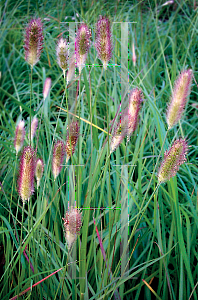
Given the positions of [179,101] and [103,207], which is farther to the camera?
[103,207]

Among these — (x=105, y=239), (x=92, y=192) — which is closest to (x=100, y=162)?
(x=92, y=192)

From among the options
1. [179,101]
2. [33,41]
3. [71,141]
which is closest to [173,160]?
[179,101]

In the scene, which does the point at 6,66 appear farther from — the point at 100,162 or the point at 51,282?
the point at 51,282

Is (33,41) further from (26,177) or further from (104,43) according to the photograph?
(26,177)

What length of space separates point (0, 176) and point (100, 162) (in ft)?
1.51

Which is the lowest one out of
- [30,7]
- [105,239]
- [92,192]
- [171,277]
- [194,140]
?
[171,277]

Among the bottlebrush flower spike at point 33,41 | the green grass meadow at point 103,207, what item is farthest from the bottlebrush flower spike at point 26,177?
the bottlebrush flower spike at point 33,41

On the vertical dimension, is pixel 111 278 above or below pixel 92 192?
below

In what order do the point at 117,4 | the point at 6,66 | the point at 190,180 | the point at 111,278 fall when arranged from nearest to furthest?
the point at 111,278 < the point at 190,180 < the point at 117,4 < the point at 6,66

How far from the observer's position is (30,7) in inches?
52.6

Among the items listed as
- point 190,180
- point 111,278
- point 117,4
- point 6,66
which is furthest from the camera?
point 6,66

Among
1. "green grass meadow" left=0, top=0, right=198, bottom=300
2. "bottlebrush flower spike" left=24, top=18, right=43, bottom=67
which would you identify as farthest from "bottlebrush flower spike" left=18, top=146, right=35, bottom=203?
"bottlebrush flower spike" left=24, top=18, right=43, bottom=67

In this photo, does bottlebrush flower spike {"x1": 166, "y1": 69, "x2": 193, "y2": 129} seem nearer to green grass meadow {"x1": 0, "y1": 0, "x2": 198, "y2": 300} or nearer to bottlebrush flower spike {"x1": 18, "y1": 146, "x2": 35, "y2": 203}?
green grass meadow {"x1": 0, "y1": 0, "x2": 198, "y2": 300}

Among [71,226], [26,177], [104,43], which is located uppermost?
[104,43]
